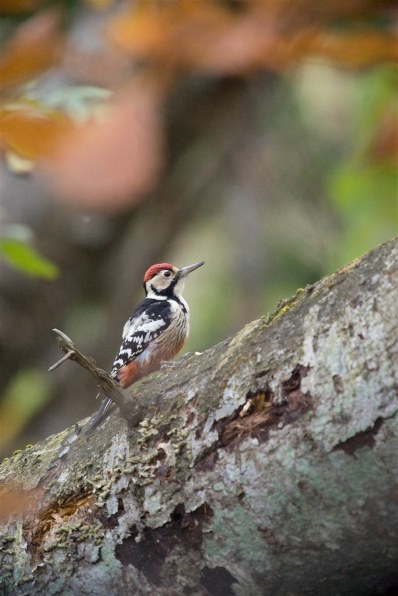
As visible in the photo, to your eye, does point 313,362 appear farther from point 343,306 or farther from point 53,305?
point 53,305

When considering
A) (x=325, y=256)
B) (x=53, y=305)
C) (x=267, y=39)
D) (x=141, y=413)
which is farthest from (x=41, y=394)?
(x=141, y=413)

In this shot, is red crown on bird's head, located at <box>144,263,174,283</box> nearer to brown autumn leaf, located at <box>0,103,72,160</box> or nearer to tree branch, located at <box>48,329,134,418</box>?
brown autumn leaf, located at <box>0,103,72,160</box>

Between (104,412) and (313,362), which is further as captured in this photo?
(104,412)

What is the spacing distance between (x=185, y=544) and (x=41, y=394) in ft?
13.9

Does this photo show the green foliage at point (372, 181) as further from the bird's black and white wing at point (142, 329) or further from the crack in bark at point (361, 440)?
the crack in bark at point (361, 440)

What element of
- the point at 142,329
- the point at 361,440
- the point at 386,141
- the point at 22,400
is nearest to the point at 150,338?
the point at 142,329

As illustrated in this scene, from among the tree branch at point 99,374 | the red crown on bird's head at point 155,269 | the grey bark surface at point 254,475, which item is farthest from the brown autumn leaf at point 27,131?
the red crown on bird's head at point 155,269

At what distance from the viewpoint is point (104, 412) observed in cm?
243

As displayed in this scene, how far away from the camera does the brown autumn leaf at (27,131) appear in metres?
2.04

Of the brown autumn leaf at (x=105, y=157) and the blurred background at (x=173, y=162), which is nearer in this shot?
the brown autumn leaf at (x=105, y=157)

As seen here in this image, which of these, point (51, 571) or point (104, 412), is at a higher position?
point (104, 412)

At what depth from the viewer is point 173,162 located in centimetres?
547

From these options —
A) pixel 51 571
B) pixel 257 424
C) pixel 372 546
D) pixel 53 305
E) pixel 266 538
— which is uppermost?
pixel 53 305

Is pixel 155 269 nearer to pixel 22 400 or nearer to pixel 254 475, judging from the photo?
pixel 22 400
